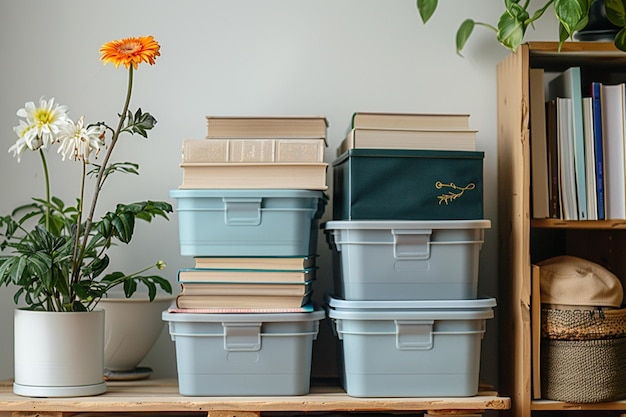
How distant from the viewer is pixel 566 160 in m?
1.73

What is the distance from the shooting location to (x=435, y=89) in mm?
2000

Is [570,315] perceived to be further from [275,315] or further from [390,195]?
[275,315]

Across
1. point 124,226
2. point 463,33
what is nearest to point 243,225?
point 124,226

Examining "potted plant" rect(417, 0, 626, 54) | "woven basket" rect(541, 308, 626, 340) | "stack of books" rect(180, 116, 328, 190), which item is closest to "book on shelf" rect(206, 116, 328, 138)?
"stack of books" rect(180, 116, 328, 190)

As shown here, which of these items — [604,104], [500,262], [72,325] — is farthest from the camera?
[500,262]

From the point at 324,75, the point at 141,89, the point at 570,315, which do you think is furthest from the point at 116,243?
the point at 570,315

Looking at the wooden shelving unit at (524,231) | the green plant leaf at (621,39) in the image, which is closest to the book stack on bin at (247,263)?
the wooden shelving unit at (524,231)

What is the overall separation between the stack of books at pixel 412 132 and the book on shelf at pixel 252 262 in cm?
27

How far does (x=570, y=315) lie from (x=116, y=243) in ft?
3.43

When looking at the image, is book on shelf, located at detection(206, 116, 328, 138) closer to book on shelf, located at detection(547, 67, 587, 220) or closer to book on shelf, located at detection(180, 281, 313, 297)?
book on shelf, located at detection(180, 281, 313, 297)

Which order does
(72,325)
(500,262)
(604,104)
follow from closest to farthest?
1. (72,325)
2. (604,104)
3. (500,262)

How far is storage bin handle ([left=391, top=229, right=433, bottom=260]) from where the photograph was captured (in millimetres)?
1651

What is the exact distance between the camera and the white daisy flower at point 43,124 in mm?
1562

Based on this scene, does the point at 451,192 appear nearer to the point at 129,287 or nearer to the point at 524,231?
the point at 524,231
